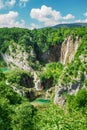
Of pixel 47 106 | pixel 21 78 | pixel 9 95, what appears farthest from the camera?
pixel 21 78

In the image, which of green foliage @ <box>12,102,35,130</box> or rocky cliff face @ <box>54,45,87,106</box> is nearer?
green foliage @ <box>12,102,35,130</box>

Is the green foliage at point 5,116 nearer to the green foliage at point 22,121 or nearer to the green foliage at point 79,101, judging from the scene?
the green foliage at point 22,121

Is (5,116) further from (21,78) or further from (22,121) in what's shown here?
(21,78)

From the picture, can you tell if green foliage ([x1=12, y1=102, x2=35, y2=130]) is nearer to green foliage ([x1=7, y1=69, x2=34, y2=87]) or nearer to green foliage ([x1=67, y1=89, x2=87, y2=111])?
green foliage ([x1=67, y1=89, x2=87, y2=111])

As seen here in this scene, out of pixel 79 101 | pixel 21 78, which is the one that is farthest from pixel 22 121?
pixel 21 78

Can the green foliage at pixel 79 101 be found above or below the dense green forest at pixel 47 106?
below

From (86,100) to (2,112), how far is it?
194 ft

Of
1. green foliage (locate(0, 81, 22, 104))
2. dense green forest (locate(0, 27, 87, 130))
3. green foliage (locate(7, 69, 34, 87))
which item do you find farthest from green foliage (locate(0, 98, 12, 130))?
green foliage (locate(7, 69, 34, 87))

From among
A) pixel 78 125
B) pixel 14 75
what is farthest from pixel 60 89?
pixel 78 125

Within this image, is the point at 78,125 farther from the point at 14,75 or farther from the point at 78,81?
the point at 14,75

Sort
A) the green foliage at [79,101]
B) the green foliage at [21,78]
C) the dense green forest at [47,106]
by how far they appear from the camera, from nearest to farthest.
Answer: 1. the dense green forest at [47,106]
2. the green foliage at [79,101]
3. the green foliage at [21,78]

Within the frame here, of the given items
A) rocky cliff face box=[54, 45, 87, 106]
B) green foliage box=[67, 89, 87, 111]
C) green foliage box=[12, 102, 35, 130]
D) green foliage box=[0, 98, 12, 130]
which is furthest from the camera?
rocky cliff face box=[54, 45, 87, 106]

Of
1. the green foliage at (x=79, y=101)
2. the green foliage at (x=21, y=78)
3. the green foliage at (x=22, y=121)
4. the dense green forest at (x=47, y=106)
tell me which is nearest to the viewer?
the dense green forest at (x=47, y=106)

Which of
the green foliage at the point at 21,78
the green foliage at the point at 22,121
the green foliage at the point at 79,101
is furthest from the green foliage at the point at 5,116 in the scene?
the green foliage at the point at 21,78
